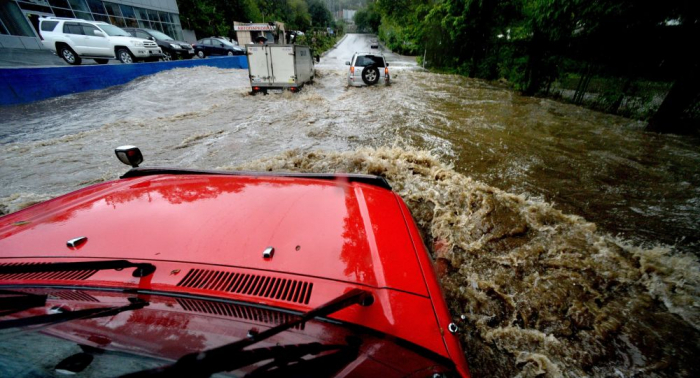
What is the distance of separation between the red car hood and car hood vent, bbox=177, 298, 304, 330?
0.23 meters

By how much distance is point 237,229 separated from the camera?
155 cm

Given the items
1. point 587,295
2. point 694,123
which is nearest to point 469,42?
point 694,123

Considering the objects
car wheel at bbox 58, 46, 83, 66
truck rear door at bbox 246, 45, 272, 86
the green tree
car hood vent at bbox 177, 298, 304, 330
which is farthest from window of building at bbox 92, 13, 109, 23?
the green tree

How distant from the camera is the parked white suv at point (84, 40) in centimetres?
1177

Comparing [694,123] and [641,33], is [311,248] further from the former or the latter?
[641,33]

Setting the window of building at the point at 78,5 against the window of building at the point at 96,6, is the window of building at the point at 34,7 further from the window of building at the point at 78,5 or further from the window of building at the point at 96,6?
the window of building at the point at 96,6

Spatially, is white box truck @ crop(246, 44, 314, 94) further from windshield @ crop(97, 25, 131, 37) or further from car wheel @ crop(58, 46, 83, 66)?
car wheel @ crop(58, 46, 83, 66)

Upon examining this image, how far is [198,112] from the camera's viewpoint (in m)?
8.99

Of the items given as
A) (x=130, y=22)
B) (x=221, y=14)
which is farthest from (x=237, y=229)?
(x=221, y=14)

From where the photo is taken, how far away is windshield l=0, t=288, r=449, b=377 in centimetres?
81

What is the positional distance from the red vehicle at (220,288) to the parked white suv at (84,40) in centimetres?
1581

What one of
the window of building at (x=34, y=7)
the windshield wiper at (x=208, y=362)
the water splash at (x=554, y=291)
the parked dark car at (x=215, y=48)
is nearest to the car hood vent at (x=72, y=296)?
the windshield wiper at (x=208, y=362)

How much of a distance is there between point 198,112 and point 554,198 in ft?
33.7

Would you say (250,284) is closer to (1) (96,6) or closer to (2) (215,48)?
(2) (215,48)
